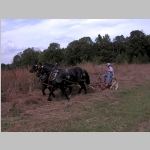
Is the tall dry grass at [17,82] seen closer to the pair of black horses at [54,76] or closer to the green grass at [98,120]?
the pair of black horses at [54,76]

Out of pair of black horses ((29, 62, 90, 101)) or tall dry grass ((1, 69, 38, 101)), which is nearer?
pair of black horses ((29, 62, 90, 101))

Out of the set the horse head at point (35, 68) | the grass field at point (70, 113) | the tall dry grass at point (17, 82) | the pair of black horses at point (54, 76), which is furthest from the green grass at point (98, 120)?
the tall dry grass at point (17, 82)

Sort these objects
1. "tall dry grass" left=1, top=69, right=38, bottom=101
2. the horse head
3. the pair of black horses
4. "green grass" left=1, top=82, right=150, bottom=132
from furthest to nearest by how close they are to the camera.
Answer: "tall dry grass" left=1, top=69, right=38, bottom=101 < the horse head < the pair of black horses < "green grass" left=1, top=82, right=150, bottom=132

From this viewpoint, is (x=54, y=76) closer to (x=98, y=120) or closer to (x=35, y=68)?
(x=35, y=68)

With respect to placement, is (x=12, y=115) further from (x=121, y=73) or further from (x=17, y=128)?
(x=121, y=73)

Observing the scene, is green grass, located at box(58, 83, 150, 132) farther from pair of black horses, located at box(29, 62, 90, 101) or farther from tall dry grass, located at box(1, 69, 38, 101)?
tall dry grass, located at box(1, 69, 38, 101)

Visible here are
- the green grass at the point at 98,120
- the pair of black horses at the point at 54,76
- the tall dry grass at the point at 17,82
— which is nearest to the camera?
the green grass at the point at 98,120

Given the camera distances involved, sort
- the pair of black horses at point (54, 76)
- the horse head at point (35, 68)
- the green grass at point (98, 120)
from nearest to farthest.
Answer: the green grass at point (98, 120) → the pair of black horses at point (54, 76) → the horse head at point (35, 68)

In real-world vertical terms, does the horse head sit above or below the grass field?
above

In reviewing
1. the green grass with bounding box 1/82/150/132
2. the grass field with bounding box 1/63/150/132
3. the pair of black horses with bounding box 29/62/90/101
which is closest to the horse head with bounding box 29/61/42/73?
the pair of black horses with bounding box 29/62/90/101

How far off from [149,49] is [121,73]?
39.9 meters

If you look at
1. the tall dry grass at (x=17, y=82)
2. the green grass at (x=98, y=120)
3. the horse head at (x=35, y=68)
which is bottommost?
the green grass at (x=98, y=120)

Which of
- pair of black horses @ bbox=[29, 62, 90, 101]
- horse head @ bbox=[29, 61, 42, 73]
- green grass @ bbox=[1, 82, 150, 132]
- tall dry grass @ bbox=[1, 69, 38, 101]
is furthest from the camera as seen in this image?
tall dry grass @ bbox=[1, 69, 38, 101]

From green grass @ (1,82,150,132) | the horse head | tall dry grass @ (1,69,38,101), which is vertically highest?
the horse head
